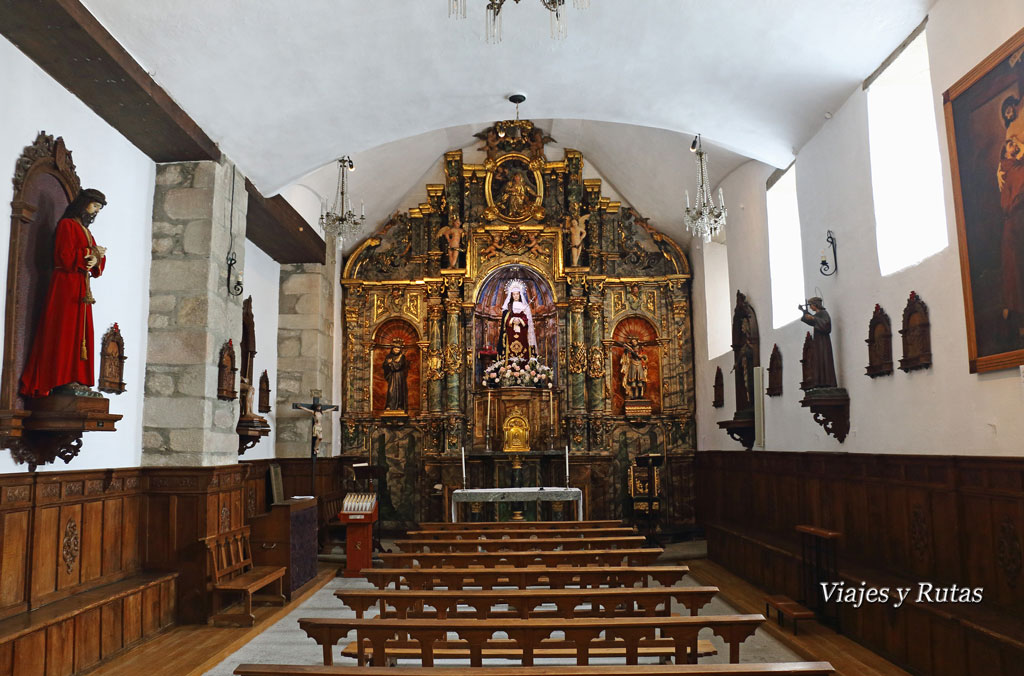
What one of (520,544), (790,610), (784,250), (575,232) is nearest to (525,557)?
(520,544)

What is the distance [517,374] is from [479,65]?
643 centimetres

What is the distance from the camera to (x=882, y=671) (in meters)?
5.61

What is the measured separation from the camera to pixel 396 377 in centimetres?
1404

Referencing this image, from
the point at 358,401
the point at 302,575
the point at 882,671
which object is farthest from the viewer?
the point at 358,401

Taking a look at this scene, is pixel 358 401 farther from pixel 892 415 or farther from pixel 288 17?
pixel 892 415

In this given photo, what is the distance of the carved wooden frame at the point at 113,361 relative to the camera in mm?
6777

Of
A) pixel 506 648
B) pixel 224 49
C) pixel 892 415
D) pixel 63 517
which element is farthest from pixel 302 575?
pixel 892 415

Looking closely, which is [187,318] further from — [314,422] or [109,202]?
[314,422]

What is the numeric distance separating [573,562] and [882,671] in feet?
7.73

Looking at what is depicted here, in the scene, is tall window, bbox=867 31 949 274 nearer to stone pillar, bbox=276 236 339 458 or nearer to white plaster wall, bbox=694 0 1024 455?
white plaster wall, bbox=694 0 1024 455

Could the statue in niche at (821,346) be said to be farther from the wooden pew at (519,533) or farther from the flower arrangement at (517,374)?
the flower arrangement at (517,374)

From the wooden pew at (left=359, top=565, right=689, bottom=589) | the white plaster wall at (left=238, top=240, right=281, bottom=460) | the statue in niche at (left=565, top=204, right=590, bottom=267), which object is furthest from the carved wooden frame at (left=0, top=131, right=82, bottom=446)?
the statue in niche at (left=565, top=204, right=590, bottom=267)

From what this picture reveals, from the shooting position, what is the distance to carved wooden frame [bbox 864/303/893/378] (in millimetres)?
6617

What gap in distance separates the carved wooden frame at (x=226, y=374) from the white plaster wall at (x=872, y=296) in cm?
592
